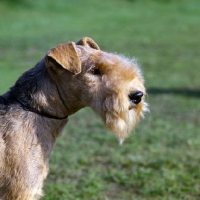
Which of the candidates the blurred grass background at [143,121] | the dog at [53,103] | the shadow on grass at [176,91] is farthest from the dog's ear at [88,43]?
the shadow on grass at [176,91]

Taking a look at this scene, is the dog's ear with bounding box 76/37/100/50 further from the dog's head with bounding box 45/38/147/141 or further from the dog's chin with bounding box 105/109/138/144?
the dog's chin with bounding box 105/109/138/144

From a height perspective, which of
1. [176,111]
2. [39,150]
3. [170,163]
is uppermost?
[39,150]

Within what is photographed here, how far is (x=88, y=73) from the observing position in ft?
15.1

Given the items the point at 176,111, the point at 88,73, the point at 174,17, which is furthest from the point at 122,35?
the point at 88,73

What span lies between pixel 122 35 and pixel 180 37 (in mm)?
2524

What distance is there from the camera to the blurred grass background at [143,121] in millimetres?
6641

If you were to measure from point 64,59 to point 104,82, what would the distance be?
0.41 meters

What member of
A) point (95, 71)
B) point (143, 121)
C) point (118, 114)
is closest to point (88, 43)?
point (95, 71)

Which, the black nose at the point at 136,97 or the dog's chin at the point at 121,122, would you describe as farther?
the dog's chin at the point at 121,122

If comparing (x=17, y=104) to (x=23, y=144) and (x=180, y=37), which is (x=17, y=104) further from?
(x=180, y=37)

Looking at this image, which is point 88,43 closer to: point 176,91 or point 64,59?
point 64,59

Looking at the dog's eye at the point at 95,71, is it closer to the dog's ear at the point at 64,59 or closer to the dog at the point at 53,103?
the dog at the point at 53,103

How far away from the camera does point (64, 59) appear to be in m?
4.54

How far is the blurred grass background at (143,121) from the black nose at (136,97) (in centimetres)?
211
